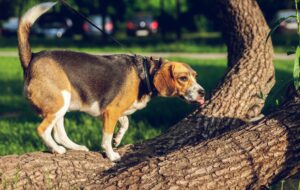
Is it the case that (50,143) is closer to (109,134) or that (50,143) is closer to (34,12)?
(109,134)

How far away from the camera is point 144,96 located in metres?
5.83

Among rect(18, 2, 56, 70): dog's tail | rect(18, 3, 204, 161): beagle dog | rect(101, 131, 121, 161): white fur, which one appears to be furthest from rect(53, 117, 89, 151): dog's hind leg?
rect(18, 2, 56, 70): dog's tail

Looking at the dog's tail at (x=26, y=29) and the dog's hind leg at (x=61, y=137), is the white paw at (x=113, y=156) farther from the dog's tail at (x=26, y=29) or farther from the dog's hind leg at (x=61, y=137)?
the dog's tail at (x=26, y=29)

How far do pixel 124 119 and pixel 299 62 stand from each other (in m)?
2.32

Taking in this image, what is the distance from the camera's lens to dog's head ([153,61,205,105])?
568cm

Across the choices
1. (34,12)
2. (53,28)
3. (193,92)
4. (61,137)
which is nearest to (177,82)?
(193,92)

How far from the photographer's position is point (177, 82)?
5703mm

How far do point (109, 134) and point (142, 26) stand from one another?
1672 inches

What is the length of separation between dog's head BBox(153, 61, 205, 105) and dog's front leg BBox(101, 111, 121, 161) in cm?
53

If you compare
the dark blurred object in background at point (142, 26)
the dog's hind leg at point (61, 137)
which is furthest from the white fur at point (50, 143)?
the dark blurred object in background at point (142, 26)

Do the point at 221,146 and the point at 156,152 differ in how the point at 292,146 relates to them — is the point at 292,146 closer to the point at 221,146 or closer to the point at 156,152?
the point at 221,146

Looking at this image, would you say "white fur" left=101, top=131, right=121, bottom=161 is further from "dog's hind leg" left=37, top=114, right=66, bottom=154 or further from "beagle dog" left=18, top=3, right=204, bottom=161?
"dog's hind leg" left=37, top=114, right=66, bottom=154

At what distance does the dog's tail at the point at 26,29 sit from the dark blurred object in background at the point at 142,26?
4193cm

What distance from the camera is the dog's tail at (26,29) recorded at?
220 inches
